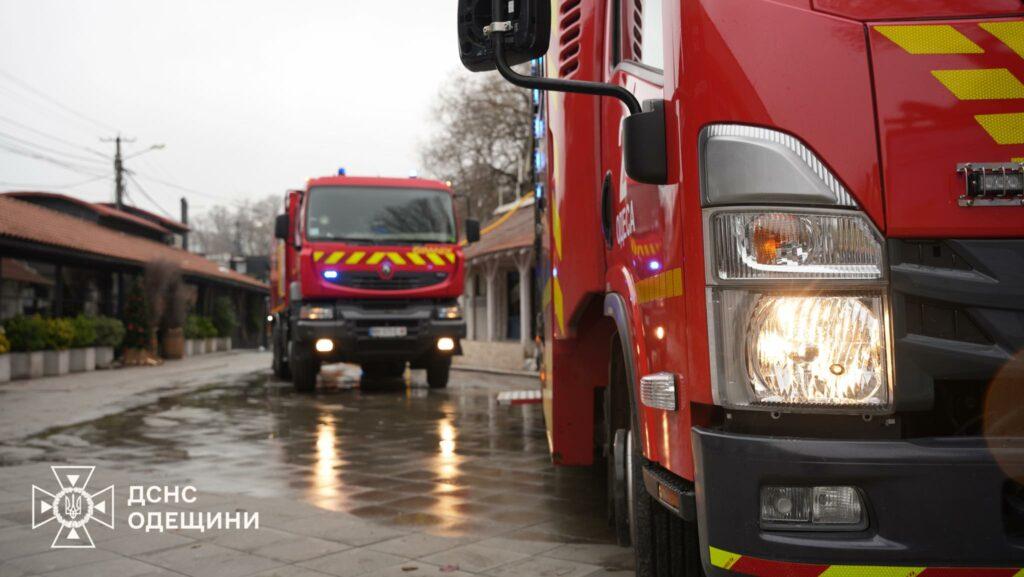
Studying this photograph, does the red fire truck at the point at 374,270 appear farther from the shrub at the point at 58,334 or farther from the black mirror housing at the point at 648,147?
the black mirror housing at the point at 648,147

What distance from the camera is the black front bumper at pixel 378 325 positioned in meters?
12.6

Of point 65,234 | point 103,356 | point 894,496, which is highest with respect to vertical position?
point 65,234

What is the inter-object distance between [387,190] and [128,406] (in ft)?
15.3

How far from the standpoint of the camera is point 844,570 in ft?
6.36

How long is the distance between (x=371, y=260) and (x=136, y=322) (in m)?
13.8

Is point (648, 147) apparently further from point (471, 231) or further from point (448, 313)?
point (471, 231)

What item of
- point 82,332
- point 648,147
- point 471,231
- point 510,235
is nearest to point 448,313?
point 471,231

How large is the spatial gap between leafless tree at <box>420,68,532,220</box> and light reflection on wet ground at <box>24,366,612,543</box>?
25.5m

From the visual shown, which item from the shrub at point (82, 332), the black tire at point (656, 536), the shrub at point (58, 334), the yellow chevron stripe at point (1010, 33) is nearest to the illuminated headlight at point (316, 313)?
the shrub at point (58, 334)

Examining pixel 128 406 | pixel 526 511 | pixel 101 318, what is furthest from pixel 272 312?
pixel 526 511

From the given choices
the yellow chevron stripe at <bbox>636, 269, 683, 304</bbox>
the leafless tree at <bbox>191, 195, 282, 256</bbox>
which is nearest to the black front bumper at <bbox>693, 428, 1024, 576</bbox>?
the yellow chevron stripe at <bbox>636, 269, 683, 304</bbox>

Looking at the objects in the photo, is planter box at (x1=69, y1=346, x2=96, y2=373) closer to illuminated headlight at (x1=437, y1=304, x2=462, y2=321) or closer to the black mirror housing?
illuminated headlight at (x1=437, y1=304, x2=462, y2=321)

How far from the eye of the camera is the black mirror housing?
235 centimetres

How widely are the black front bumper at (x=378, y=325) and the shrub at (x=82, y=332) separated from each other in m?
9.76
